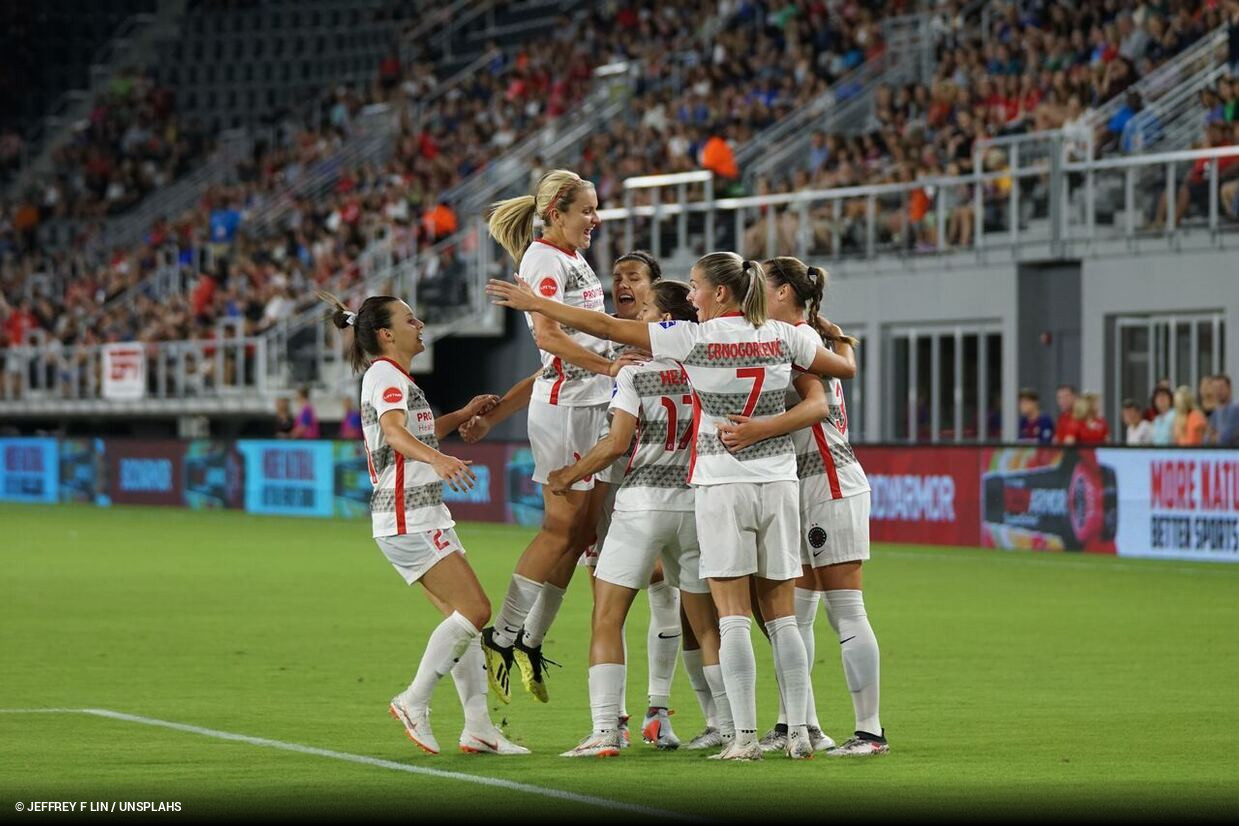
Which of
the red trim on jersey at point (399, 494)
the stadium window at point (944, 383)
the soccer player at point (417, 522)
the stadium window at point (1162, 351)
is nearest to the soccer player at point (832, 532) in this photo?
the soccer player at point (417, 522)

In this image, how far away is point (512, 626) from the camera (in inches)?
384

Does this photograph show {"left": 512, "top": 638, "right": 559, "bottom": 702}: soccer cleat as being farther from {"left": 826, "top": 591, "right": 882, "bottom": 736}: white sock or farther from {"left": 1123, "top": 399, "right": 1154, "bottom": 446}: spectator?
{"left": 1123, "top": 399, "right": 1154, "bottom": 446}: spectator

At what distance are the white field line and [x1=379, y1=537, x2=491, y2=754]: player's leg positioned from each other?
246 mm

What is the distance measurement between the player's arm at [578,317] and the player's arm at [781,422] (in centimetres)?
50

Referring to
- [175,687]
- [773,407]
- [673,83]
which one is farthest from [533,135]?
[773,407]

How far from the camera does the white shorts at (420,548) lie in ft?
30.5

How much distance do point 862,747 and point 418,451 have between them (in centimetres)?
225

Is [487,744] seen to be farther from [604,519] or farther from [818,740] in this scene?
[818,740]

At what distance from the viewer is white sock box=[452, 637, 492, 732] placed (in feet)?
30.7

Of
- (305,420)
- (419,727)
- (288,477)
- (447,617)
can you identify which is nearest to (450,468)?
(447,617)

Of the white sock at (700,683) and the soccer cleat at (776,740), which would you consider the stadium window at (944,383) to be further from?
the soccer cleat at (776,740)

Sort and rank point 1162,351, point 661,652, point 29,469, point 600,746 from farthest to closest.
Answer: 1. point 29,469
2. point 1162,351
3. point 661,652
4. point 600,746

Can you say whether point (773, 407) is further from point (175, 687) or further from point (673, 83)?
point (673, 83)

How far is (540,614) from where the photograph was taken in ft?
32.3
